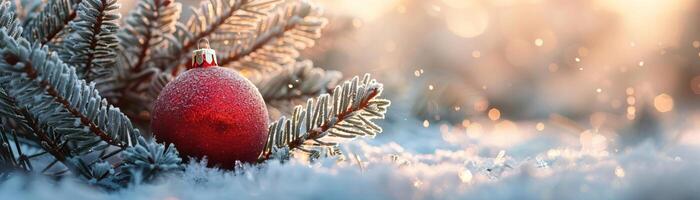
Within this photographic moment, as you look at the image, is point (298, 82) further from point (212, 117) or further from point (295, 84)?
point (212, 117)

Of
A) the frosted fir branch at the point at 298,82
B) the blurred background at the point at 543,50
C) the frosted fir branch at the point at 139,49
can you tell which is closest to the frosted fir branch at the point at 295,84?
the frosted fir branch at the point at 298,82

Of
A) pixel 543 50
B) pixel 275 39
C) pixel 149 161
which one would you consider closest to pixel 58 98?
pixel 149 161

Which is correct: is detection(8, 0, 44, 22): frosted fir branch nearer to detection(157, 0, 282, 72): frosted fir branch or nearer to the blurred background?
detection(157, 0, 282, 72): frosted fir branch

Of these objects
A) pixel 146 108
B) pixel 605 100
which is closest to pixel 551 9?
pixel 605 100

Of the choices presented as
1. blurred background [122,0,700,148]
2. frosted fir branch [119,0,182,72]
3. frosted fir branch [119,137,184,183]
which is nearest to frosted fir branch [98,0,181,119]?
frosted fir branch [119,0,182,72]

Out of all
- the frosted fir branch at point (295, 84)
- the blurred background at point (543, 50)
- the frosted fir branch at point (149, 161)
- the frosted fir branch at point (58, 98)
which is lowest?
the frosted fir branch at point (149, 161)

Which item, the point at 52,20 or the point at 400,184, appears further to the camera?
the point at 52,20

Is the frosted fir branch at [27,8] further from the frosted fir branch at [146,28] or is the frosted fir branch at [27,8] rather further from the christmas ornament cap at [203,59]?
the christmas ornament cap at [203,59]
